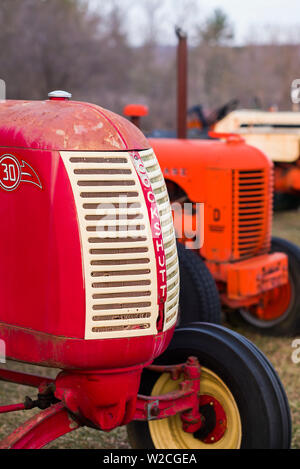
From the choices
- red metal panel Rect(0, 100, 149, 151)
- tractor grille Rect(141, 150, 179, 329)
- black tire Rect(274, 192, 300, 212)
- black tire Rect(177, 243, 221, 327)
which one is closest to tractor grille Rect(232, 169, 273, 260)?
black tire Rect(177, 243, 221, 327)

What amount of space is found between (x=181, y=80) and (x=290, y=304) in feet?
6.18

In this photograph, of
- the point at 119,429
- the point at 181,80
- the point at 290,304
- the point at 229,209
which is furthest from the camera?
the point at 181,80

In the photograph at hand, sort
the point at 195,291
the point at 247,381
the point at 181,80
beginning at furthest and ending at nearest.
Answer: the point at 181,80
the point at 195,291
the point at 247,381

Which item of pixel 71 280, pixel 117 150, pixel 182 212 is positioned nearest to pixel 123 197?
pixel 117 150

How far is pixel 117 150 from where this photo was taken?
2.18m

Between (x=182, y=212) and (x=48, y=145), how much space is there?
7.39 ft

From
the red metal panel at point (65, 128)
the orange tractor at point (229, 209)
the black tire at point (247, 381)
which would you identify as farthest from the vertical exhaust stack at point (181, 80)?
the red metal panel at point (65, 128)

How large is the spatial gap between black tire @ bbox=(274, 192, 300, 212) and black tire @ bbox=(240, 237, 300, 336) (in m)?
6.06

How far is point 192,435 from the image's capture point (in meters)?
2.76

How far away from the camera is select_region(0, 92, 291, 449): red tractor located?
2.12m

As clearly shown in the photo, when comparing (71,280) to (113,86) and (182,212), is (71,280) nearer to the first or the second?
(182,212)

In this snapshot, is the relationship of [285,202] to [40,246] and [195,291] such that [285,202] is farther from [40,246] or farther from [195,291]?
[40,246]

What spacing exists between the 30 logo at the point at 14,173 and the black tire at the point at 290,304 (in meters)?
2.97

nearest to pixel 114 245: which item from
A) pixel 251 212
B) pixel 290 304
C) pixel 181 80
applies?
pixel 251 212
